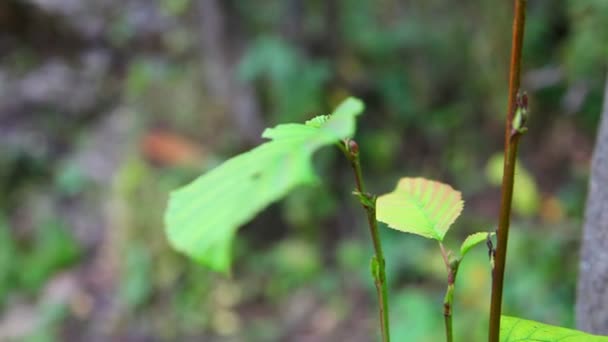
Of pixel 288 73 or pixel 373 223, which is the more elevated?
pixel 288 73

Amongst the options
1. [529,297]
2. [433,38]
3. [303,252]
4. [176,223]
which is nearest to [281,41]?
[433,38]

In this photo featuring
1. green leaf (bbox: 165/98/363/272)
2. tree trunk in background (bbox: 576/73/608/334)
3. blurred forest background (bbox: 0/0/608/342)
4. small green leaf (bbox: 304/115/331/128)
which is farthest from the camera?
blurred forest background (bbox: 0/0/608/342)

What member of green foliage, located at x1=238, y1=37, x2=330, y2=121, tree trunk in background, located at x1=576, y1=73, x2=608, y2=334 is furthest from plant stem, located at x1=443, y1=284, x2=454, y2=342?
green foliage, located at x1=238, y1=37, x2=330, y2=121

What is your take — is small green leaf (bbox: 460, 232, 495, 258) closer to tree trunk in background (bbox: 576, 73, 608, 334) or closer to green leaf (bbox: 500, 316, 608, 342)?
green leaf (bbox: 500, 316, 608, 342)

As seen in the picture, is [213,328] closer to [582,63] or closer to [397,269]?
[397,269]

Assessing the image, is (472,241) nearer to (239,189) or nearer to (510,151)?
(510,151)

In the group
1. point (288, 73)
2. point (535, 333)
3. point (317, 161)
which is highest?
point (288, 73)

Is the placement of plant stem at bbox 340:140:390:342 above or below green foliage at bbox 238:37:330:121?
below

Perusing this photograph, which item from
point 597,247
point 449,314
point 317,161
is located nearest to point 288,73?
point 317,161
